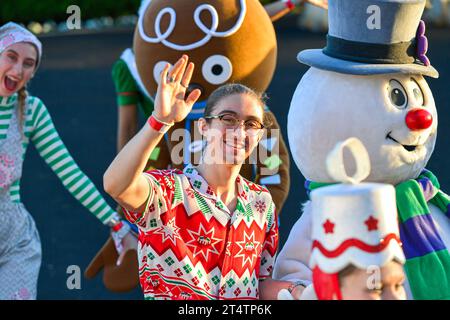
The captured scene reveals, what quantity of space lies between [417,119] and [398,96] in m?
0.15

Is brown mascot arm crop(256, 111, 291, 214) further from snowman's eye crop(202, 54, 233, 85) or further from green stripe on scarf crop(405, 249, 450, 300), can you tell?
green stripe on scarf crop(405, 249, 450, 300)

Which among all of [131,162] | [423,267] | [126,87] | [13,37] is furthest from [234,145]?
[126,87]

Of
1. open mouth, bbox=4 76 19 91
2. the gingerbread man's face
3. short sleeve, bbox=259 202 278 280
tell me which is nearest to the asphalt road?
the gingerbread man's face

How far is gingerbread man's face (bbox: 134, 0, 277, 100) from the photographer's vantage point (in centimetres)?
592

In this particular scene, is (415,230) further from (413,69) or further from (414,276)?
(413,69)

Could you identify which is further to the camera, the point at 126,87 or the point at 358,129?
the point at 126,87

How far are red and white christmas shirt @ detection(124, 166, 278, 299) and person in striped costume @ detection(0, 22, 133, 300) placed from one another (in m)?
1.31

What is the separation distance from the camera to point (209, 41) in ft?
19.4

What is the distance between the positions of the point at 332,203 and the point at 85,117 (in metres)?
10.4

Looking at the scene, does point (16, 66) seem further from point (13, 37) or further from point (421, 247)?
point (421, 247)

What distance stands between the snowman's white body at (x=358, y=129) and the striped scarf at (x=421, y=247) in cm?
10

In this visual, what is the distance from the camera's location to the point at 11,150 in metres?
5.64

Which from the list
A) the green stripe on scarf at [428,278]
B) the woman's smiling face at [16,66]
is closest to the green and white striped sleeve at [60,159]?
the woman's smiling face at [16,66]

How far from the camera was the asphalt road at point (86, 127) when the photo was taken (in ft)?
28.0
